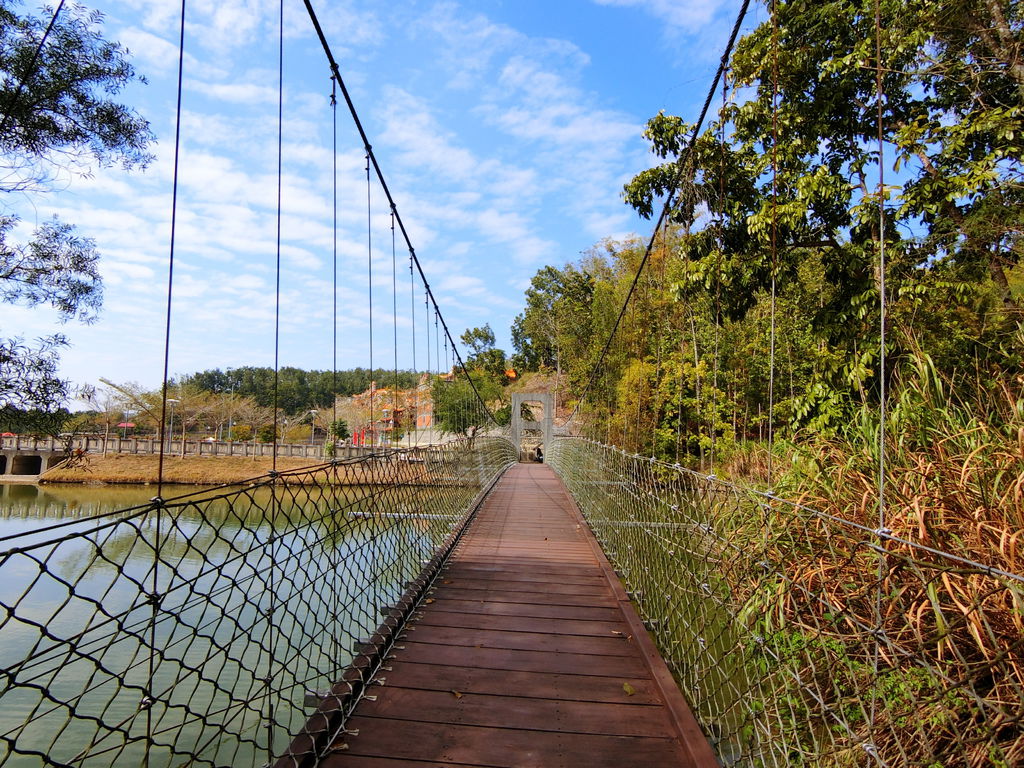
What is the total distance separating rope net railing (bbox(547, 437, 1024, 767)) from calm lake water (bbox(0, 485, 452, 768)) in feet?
3.14

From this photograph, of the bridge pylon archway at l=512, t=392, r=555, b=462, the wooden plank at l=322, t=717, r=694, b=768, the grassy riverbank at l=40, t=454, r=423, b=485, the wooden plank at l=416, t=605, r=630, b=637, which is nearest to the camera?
the wooden plank at l=322, t=717, r=694, b=768

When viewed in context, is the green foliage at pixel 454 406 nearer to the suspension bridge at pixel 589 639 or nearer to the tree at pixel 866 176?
the tree at pixel 866 176

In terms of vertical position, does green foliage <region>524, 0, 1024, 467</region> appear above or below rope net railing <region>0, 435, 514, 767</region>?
above

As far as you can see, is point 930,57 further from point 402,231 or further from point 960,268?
point 402,231

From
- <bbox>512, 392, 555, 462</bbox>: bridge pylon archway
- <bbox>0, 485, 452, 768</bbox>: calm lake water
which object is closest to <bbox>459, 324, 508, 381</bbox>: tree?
<bbox>512, 392, 555, 462</bbox>: bridge pylon archway

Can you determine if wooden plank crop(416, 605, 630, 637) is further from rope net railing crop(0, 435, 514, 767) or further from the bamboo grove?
the bamboo grove

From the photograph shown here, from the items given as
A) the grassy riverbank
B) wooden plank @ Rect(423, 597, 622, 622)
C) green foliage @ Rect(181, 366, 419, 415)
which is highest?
green foliage @ Rect(181, 366, 419, 415)

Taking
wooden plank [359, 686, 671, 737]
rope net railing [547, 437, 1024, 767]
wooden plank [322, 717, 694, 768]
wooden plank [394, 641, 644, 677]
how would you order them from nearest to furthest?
rope net railing [547, 437, 1024, 767] < wooden plank [322, 717, 694, 768] < wooden plank [359, 686, 671, 737] < wooden plank [394, 641, 644, 677]

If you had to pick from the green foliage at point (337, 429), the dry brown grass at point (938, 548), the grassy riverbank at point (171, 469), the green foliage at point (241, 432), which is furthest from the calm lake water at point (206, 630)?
the green foliage at point (241, 432)

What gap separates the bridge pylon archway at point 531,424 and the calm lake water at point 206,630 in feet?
32.3

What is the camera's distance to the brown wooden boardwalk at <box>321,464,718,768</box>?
1.28 meters

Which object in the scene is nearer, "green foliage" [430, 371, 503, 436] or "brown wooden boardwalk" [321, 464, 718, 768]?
"brown wooden boardwalk" [321, 464, 718, 768]

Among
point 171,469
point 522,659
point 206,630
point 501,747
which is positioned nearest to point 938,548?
point 522,659

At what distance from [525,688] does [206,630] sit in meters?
4.82
